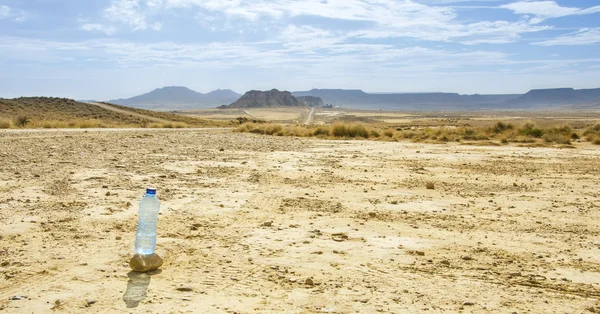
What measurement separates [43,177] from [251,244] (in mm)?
5659

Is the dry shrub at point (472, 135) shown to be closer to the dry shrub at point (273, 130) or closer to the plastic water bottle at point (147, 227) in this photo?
the dry shrub at point (273, 130)

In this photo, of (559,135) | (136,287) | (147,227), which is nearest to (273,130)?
(559,135)

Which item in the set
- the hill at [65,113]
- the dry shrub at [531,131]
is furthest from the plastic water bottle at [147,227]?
the hill at [65,113]

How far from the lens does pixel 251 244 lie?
21.1 feet

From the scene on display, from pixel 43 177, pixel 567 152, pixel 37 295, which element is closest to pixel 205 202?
pixel 43 177

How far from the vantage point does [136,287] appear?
4.94m

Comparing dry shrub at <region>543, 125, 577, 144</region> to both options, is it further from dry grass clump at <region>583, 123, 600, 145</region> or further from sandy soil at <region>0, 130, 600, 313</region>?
sandy soil at <region>0, 130, 600, 313</region>

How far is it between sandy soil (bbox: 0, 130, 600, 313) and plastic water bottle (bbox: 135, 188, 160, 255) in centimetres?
20

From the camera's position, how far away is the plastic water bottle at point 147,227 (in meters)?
5.74

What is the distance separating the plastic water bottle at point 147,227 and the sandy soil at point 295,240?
20 centimetres

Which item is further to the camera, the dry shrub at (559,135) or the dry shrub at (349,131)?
the dry shrub at (349,131)

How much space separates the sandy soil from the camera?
15.7ft

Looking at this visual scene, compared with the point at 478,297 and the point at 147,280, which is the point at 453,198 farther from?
the point at 147,280

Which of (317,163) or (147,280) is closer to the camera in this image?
(147,280)
